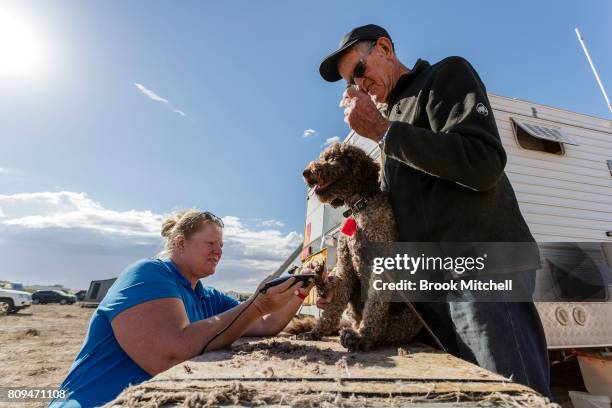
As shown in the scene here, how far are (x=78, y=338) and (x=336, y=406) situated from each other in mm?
15778

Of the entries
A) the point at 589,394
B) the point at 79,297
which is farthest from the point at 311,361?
the point at 79,297

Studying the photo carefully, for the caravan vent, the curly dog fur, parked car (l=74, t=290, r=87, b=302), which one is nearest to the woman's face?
the curly dog fur

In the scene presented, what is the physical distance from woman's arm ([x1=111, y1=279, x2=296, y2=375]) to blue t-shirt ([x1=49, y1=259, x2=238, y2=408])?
0.08 meters

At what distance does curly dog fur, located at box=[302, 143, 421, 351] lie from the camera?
5.82 feet

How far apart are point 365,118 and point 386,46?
825mm

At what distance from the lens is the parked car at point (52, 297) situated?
34062 millimetres

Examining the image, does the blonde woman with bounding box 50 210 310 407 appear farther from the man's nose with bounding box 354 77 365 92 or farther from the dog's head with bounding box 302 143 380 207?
the man's nose with bounding box 354 77 365 92

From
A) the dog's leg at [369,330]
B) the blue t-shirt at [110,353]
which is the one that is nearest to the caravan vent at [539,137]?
the dog's leg at [369,330]

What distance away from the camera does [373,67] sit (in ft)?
6.54

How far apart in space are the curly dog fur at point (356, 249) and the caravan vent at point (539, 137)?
11.7 ft

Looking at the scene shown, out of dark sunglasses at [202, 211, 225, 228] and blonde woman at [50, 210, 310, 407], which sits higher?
dark sunglasses at [202, 211, 225, 228]

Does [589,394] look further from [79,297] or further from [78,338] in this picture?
[79,297]

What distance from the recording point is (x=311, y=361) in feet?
3.89

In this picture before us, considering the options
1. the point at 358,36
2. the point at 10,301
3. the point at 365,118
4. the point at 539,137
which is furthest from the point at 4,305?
the point at 539,137
